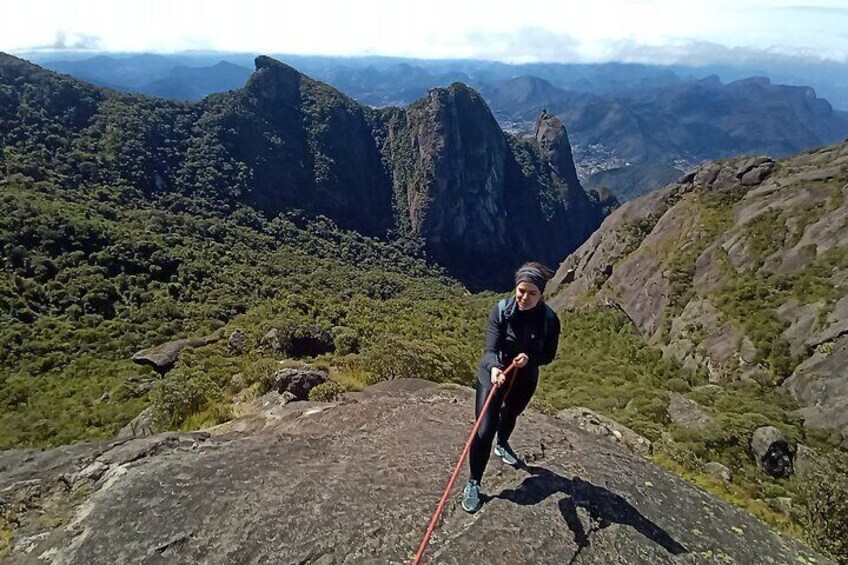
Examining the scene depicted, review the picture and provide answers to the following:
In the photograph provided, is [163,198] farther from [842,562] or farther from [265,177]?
[842,562]

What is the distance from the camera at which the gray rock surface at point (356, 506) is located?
18.8 ft

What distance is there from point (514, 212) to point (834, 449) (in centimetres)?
16337

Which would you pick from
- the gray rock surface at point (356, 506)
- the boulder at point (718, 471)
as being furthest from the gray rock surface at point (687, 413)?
the gray rock surface at point (356, 506)

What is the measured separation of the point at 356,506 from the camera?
6.37 m

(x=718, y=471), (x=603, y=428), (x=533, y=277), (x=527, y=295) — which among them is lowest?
(x=718, y=471)

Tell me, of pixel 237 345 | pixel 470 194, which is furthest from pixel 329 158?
pixel 237 345

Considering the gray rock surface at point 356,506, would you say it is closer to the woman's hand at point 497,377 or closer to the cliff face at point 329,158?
the woman's hand at point 497,377

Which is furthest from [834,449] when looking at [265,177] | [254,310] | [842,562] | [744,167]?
[265,177]

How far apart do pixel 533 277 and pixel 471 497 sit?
2.66 m

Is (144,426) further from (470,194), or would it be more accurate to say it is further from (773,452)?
(470,194)

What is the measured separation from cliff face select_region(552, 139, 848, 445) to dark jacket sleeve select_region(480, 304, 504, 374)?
50.0 ft

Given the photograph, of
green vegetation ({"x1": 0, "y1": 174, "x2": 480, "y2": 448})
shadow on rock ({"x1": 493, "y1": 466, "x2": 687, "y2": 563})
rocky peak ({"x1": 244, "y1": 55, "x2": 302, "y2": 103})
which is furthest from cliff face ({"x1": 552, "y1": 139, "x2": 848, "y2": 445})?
rocky peak ({"x1": 244, "y1": 55, "x2": 302, "y2": 103})

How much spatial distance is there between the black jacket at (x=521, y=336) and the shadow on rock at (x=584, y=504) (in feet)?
4.84

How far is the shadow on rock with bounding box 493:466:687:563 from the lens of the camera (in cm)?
602
